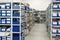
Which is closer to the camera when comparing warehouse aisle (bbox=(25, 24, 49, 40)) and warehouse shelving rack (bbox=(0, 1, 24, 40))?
warehouse shelving rack (bbox=(0, 1, 24, 40))

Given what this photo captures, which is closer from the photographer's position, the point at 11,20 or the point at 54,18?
the point at 11,20

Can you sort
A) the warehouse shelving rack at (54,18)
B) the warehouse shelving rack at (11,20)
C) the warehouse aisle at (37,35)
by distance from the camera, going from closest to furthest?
the warehouse shelving rack at (11,20) → the warehouse shelving rack at (54,18) → the warehouse aisle at (37,35)

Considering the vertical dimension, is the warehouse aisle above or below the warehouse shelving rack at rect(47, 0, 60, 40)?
below

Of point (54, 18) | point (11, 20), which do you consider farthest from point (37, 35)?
point (11, 20)

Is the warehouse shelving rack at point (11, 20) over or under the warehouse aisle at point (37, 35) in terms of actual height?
over

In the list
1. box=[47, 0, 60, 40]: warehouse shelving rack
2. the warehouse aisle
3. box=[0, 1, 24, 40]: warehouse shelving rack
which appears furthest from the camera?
the warehouse aisle

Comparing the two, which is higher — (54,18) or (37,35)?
(54,18)

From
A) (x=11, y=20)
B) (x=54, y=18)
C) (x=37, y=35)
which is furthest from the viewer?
(x=37, y=35)

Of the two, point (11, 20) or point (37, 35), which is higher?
point (11, 20)

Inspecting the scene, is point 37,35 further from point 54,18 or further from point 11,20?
point 11,20

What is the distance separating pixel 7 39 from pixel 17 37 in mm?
434

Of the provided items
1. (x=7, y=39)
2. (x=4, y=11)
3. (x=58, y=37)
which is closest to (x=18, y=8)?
(x=4, y=11)

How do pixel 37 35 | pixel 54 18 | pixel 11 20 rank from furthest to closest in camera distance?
pixel 37 35
pixel 54 18
pixel 11 20

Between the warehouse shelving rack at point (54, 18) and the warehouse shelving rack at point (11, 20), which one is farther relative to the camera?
the warehouse shelving rack at point (54, 18)
